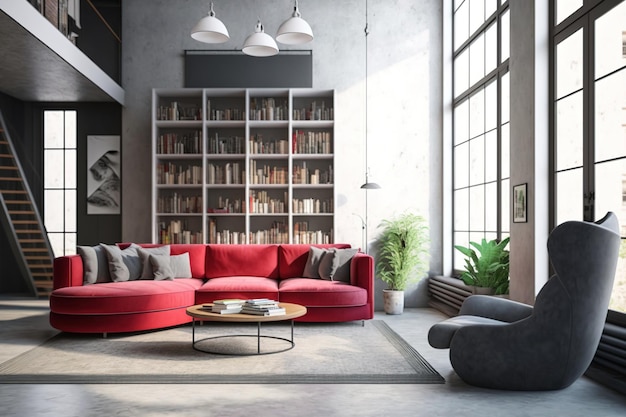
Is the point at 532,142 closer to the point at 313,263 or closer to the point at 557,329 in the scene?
the point at 557,329

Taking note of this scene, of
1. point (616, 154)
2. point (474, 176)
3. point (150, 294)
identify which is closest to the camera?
point (616, 154)

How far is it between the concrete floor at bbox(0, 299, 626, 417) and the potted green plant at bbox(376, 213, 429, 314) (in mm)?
3587

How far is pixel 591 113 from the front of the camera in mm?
4812

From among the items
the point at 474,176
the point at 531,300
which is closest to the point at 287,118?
the point at 474,176

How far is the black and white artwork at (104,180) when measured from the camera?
9.50m

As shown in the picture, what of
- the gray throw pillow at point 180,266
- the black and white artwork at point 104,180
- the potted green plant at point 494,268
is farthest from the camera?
the black and white artwork at point 104,180

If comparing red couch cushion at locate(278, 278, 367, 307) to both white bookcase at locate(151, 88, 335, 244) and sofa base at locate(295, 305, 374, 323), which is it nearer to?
sofa base at locate(295, 305, 374, 323)

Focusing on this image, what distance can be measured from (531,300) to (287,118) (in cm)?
449

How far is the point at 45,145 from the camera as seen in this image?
9.81 m

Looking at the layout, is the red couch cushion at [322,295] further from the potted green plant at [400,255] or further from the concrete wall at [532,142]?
the concrete wall at [532,142]

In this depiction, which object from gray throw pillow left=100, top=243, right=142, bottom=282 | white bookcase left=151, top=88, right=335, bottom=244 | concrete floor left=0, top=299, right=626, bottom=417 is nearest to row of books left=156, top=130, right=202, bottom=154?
white bookcase left=151, top=88, right=335, bottom=244

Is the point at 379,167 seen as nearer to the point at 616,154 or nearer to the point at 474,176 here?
the point at 474,176

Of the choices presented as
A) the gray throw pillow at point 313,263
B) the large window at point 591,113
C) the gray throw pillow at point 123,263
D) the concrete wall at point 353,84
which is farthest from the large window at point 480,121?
the gray throw pillow at point 123,263

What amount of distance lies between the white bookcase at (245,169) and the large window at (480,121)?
177 cm
